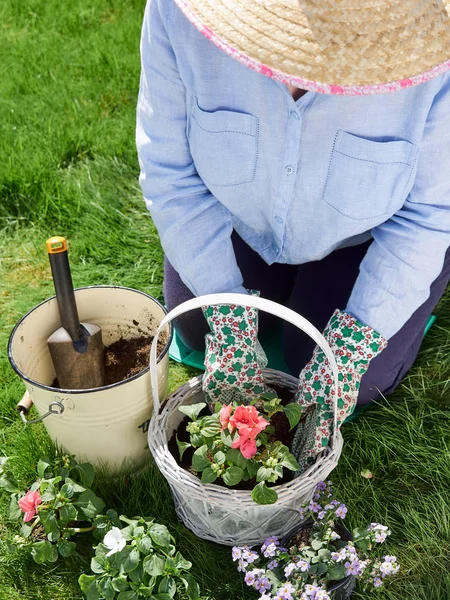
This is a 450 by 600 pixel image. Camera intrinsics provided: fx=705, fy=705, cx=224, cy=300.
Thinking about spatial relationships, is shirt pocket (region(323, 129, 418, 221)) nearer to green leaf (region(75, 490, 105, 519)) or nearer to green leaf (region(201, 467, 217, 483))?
green leaf (region(201, 467, 217, 483))

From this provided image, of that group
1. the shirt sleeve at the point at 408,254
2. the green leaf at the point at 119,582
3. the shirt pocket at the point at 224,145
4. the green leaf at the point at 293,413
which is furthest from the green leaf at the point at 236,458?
the shirt pocket at the point at 224,145

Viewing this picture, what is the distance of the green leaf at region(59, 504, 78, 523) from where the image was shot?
1938 mm

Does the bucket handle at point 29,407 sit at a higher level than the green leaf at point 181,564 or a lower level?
higher

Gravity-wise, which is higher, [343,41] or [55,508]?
[343,41]

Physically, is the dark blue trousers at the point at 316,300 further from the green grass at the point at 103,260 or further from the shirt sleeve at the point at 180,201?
the shirt sleeve at the point at 180,201

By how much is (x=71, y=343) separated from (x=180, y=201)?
533 mm

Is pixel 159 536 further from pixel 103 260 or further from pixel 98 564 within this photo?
pixel 103 260

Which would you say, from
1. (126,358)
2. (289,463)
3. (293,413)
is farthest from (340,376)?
(126,358)

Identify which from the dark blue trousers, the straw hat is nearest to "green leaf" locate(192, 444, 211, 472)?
the dark blue trousers

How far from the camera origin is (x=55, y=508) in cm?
196

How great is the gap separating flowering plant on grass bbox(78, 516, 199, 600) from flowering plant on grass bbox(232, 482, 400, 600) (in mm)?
172

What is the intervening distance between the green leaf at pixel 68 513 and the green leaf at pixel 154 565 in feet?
0.85

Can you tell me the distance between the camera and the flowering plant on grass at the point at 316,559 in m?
1.78

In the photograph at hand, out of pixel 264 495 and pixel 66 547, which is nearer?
pixel 264 495
